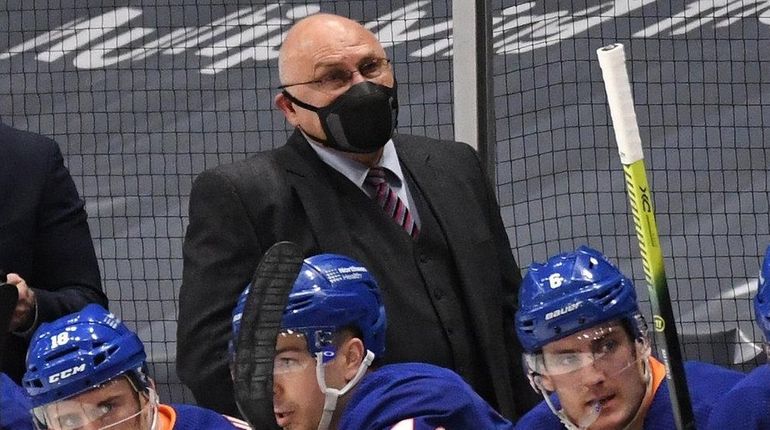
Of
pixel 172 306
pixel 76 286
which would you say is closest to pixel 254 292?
Answer: pixel 76 286

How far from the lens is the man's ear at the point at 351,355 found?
278 centimetres

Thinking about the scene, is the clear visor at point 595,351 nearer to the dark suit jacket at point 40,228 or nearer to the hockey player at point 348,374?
the hockey player at point 348,374

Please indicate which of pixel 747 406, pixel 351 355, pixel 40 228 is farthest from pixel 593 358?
pixel 40 228

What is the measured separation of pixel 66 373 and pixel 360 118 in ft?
2.16

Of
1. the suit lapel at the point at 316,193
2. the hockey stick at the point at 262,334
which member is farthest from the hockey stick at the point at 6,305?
the suit lapel at the point at 316,193

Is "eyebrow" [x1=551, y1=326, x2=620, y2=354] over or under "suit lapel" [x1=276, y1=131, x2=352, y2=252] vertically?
under

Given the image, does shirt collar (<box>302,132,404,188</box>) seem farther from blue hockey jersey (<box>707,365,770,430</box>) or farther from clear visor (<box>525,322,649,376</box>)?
blue hockey jersey (<box>707,365,770,430</box>)

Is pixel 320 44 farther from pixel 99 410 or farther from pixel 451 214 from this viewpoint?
pixel 99 410

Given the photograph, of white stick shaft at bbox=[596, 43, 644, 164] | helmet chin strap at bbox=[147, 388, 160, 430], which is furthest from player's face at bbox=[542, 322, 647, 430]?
white stick shaft at bbox=[596, 43, 644, 164]

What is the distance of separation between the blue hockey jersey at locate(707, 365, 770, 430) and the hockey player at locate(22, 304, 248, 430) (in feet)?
2.65

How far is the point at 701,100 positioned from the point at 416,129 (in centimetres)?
79

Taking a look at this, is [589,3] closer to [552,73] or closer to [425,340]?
[552,73]

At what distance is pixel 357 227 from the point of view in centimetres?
318

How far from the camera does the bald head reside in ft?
10.5
